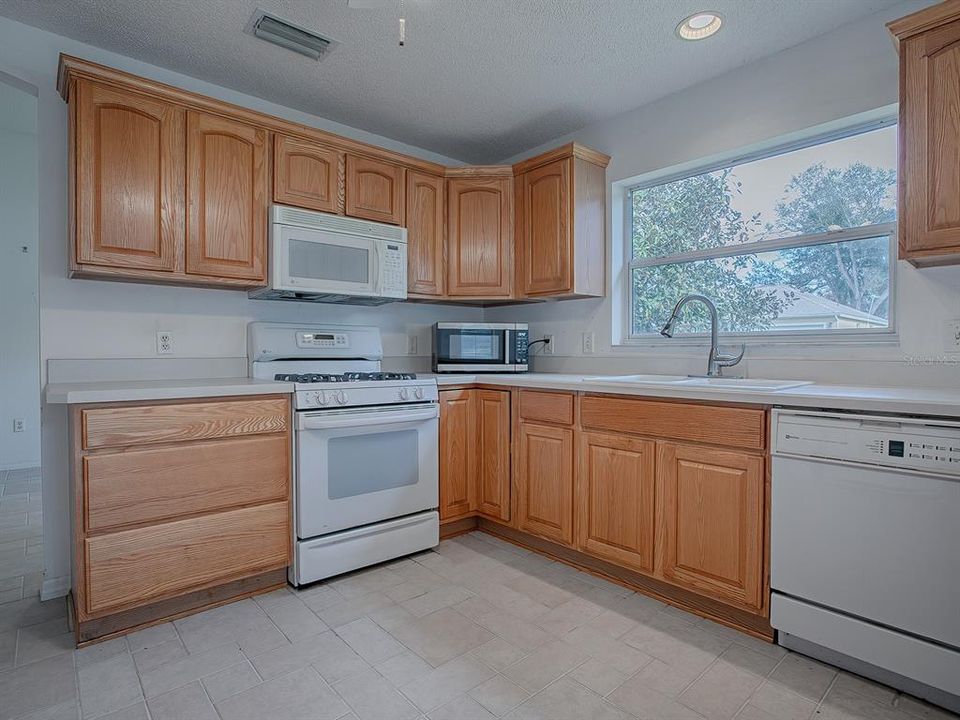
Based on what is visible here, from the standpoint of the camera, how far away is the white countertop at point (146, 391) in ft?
6.17

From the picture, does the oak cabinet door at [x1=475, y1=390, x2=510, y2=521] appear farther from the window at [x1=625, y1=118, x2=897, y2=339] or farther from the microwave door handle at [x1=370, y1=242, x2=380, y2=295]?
the window at [x1=625, y1=118, x2=897, y2=339]

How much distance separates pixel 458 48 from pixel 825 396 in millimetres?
2084

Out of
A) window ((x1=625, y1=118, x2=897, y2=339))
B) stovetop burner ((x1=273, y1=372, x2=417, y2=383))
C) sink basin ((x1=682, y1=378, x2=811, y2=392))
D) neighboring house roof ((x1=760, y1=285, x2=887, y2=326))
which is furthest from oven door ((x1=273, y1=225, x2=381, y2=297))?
neighboring house roof ((x1=760, y1=285, x2=887, y2=326))

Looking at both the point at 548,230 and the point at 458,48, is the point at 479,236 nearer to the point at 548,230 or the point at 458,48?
the point at 548,230

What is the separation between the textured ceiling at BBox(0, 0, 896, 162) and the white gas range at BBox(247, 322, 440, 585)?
1299mm

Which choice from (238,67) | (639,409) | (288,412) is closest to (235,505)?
(288,412)

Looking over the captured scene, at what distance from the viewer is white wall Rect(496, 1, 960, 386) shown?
81.5 inches

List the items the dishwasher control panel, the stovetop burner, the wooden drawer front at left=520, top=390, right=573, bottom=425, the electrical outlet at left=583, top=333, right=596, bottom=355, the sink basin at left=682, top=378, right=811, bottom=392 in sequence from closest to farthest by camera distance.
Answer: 1. the dishwasher control panel
2. the sink basin at left=682, top=378, right=811, bottom=392
3. the stovetop burner
4. the wooden drawer front at left=520, top=390, right=573, bottom=425
5. the electrical outlet at left=583, top=333, right=596, bottom=355

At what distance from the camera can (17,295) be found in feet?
14.9

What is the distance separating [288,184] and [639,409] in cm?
203

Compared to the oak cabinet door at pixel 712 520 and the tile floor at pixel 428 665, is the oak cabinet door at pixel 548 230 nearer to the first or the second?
the oak cabinet door at pixel 712 520

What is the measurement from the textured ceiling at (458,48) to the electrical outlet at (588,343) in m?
1.31

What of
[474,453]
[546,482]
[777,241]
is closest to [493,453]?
[474,453]

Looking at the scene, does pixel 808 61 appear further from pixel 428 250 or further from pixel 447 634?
→ pixel 447 634
